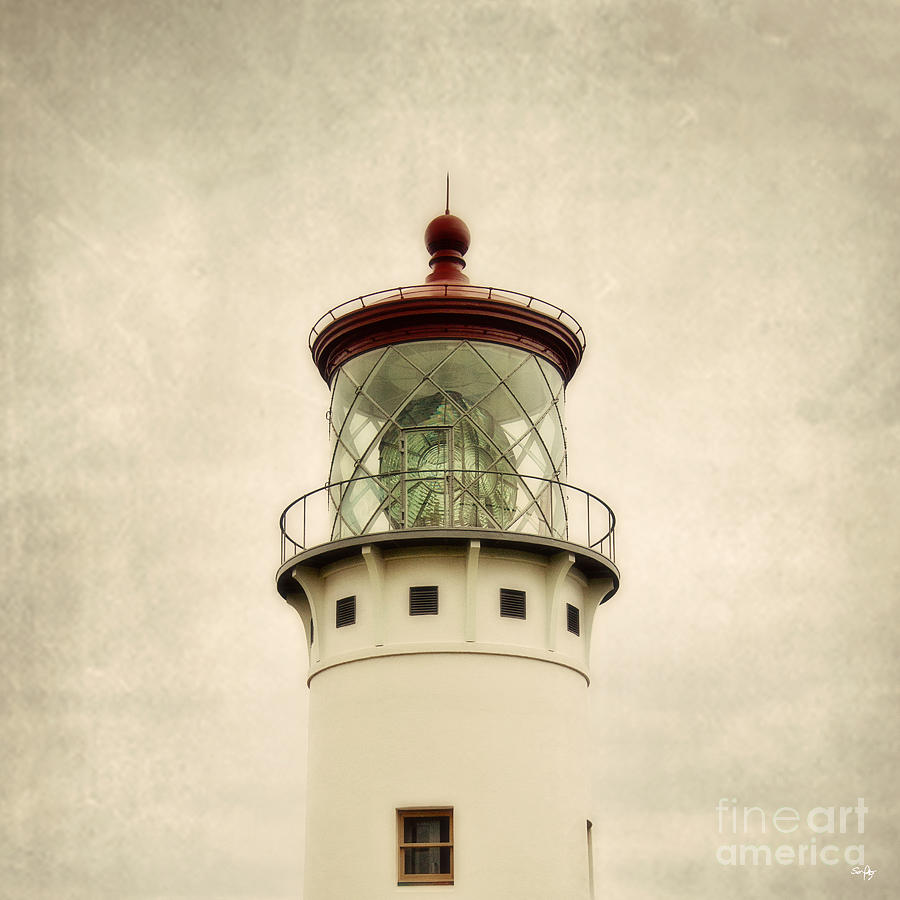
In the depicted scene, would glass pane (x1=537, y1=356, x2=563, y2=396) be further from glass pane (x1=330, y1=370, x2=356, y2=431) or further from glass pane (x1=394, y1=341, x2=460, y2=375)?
glass pane (x1=330, y1=370, x2=356, y2=431)

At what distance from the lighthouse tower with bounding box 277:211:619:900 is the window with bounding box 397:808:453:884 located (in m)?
0.02

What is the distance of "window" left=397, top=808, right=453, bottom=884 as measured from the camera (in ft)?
59.5

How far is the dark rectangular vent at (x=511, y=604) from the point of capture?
19.3 m

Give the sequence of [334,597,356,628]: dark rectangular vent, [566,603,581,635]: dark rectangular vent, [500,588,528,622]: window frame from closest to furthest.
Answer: [500,588,528,622]: window frame < [334,597,356,628]: dark rectangular vent < [566,603,581,635]: dark rectangular vent

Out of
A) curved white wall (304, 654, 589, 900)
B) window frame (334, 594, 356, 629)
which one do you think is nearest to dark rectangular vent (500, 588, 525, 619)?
curved white wall (304, 654, 589, 900)

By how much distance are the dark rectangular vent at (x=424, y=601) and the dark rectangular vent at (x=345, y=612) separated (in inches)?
35.8

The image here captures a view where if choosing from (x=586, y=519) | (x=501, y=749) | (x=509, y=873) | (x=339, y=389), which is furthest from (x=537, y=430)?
(x=509, y=873)

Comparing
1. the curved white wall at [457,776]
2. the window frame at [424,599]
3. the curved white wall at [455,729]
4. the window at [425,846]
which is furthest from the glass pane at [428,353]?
the window at [425,846]

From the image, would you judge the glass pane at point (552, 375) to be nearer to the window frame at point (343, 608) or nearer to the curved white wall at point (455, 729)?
the curved white wall at point (455, 729)

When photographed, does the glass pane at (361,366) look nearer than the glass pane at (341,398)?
Yes

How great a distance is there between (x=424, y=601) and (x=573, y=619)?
2339 millimetres

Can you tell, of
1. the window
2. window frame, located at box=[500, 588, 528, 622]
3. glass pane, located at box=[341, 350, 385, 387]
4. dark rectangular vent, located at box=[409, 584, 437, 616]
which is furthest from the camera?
glass pane, located at box=[341, 350, 385, 387]

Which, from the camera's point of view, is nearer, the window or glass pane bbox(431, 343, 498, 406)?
the window

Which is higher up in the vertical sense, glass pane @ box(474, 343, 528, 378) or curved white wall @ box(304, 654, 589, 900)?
glass pane @ box(474, 343, 528, 378)
